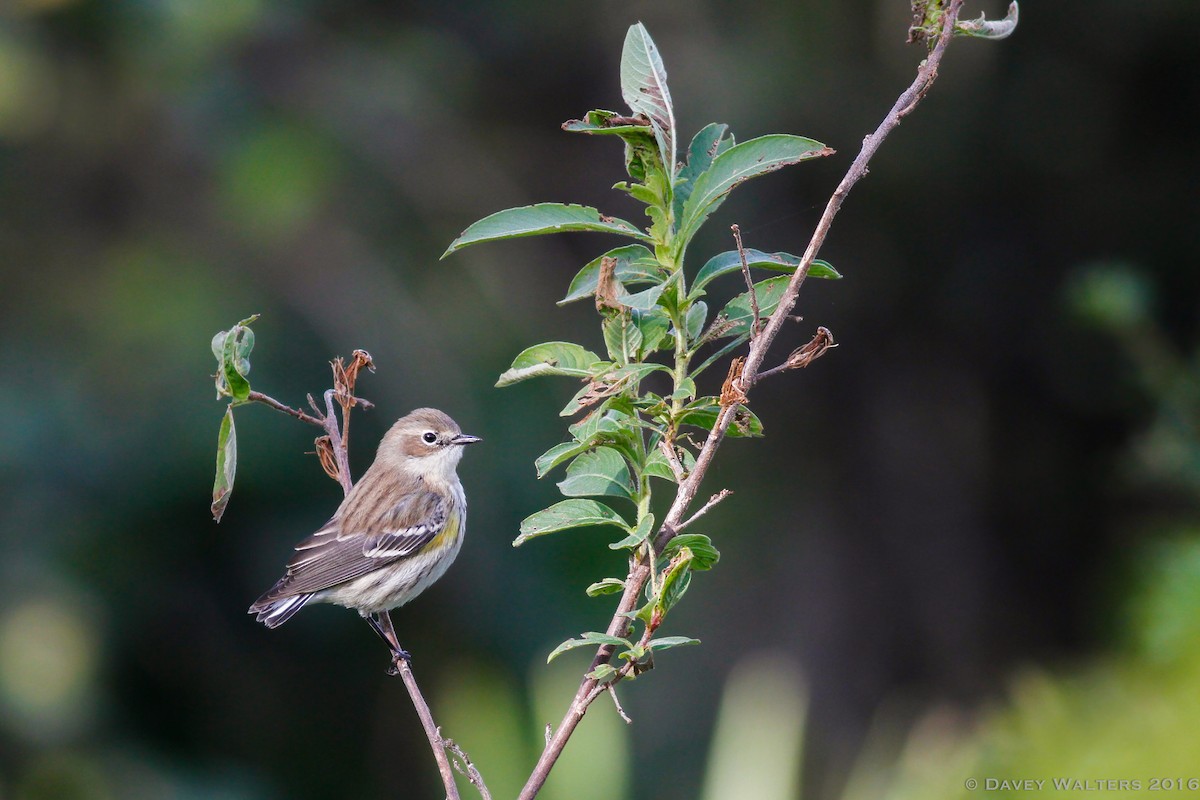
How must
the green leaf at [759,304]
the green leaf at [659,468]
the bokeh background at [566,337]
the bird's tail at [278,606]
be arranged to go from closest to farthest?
the green leaf at [659,468]
the green leaf at [759,304]
the bird's tail at [278,606]
the bokeh background at [566,337]

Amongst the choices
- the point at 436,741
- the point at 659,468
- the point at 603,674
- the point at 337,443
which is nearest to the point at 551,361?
the point at 659,468

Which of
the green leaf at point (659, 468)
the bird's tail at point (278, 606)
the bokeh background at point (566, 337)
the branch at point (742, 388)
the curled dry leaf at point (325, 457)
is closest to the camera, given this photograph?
the branch at point (742, 388)

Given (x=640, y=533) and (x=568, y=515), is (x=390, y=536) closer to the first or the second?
(x=568, y=515)

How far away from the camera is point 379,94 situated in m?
6.12

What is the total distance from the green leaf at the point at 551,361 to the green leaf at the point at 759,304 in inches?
8.4

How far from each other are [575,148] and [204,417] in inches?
106

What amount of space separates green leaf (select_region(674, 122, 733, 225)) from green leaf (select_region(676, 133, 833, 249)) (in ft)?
0.13

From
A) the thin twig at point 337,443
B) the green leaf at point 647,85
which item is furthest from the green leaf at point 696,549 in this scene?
the thin twig at point 337,443

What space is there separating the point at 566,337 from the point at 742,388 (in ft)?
16.2

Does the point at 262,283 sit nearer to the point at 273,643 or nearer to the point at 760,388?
the point at 273,643

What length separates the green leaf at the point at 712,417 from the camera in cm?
161

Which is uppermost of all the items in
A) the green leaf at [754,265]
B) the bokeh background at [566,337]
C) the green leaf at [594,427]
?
the green leaf at [754,265]

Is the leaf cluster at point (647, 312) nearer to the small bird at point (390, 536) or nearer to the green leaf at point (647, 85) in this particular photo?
the green leaf at point (647, 85)

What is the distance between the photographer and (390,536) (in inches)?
163
